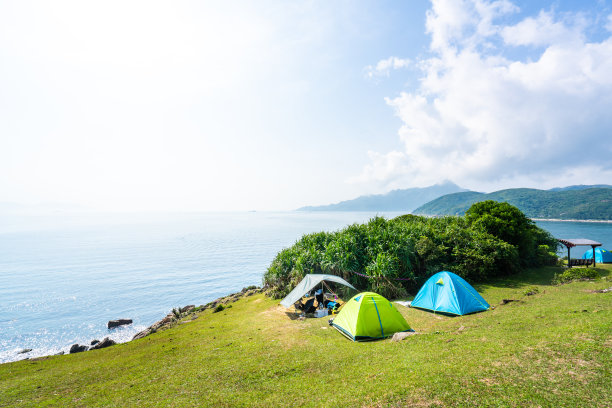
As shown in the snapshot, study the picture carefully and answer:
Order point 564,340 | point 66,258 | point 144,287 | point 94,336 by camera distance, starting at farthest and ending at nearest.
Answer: point 66,258 < point 144,287 < point 94,336 < point 564,340

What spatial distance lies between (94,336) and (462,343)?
32.0 metres

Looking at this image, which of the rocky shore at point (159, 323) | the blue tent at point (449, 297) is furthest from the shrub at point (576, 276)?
the rocky shore at point (159, 323)

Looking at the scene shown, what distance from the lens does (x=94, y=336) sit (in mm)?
26938

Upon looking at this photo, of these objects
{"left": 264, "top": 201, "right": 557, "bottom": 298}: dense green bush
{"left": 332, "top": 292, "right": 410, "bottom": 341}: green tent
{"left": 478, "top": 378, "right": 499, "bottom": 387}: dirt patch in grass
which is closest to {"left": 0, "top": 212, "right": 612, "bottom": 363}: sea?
{"left": 264, "top": 201, "right": 557, "bottom": 298}: dense green bush

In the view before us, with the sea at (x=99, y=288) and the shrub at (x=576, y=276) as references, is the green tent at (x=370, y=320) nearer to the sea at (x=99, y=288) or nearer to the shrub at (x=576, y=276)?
the shrub at (x=576, y=276)

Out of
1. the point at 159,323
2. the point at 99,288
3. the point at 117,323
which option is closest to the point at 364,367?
the point at 159,323

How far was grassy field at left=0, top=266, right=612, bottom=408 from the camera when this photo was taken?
21.6 feet

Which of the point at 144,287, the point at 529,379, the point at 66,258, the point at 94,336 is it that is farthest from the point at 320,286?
the point at 66,258

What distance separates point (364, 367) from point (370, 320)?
153 inches

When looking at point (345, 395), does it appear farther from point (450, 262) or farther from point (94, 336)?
point (94, 336)

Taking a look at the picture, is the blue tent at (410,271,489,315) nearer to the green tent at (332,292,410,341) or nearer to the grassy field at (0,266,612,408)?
the grassy field at (0,266,612,408)

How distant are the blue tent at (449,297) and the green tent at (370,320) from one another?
366cm

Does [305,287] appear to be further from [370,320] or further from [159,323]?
[159,323]

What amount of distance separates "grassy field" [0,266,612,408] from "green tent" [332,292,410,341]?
0.68m
